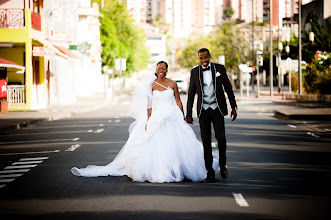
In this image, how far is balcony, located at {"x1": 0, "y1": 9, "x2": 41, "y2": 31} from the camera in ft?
138

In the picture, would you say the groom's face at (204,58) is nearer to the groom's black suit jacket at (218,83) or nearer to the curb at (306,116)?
the groom's black suit jacket at (218,83)

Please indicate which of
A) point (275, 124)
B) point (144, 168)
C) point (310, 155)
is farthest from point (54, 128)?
point (144, 168)

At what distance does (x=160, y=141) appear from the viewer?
12.1 meters

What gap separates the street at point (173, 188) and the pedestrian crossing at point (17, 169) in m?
0.02

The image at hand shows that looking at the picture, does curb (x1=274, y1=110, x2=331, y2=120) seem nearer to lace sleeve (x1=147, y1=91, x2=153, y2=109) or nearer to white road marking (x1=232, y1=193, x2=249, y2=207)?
lace sleeve (x1=147, y1=91, x2=153, y2=109)

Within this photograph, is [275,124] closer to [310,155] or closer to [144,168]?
[310,155]

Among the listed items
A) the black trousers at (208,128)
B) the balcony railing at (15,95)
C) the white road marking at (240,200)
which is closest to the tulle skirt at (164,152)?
the black trousers at (208,128)

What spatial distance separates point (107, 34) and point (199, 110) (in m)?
81.6

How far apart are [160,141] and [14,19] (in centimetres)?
3256

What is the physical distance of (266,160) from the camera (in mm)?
15008

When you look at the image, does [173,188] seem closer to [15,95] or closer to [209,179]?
[209,179]

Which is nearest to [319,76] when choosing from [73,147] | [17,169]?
[73,147]

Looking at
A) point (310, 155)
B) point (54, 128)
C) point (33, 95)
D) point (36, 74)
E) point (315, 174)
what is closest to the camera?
point (315, 174)

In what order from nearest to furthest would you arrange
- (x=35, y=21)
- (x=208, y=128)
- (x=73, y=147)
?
(x=208, y=128) → (x=73, y=147) → (x=35, y=21)
